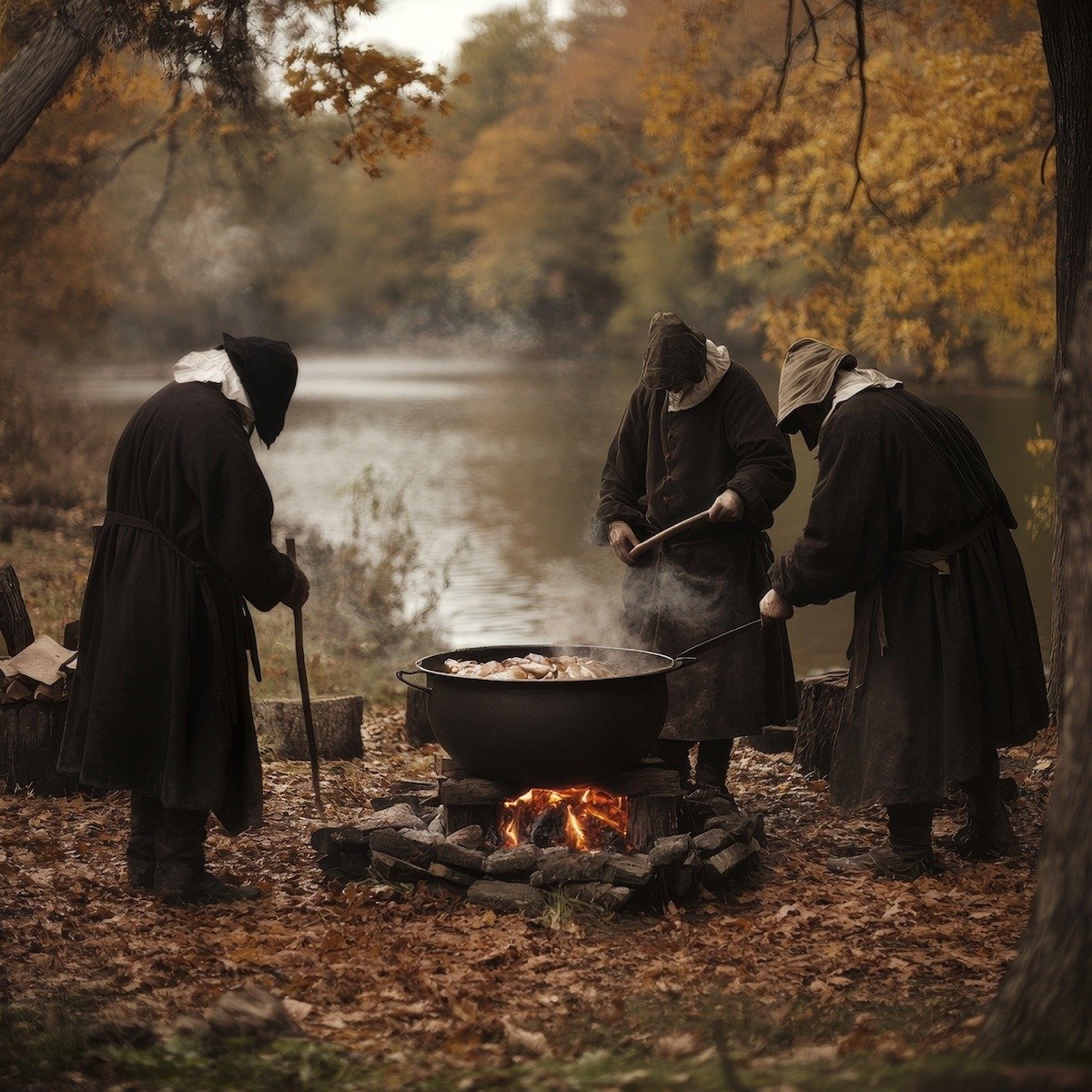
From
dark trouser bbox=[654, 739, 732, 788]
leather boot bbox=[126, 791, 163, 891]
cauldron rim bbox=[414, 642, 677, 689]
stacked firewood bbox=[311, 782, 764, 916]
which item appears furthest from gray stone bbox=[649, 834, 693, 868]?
leather boot bbox=[126, 791, 163, 891]

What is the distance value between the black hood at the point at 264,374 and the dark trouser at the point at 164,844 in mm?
1361

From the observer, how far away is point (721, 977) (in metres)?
3.84

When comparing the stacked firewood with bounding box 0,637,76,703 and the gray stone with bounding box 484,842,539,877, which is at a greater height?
the stacked firewood with bounding box 0,637,76,703

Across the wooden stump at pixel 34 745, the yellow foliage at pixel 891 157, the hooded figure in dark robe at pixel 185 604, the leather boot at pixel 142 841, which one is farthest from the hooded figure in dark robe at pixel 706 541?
the yellow foliage at pixel 891 157

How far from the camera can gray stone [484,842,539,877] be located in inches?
179

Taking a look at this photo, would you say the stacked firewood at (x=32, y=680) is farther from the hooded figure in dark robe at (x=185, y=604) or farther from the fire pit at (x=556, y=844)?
the fire pit at (x=556, y=844)

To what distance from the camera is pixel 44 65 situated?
6.36 meters

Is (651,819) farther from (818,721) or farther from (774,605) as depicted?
(818,721)

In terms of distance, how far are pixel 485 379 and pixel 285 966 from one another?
155 ft

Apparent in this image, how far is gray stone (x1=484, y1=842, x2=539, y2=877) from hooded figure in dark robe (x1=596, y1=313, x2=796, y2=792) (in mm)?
1144

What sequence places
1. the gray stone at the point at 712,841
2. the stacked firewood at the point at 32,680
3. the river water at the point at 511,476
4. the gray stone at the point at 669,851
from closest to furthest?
the gray stone at the point at 669,851 < the gray stone at the point at 712,841 < the stacked firewood at the point at 32,680 < the river water at the point at 511,476

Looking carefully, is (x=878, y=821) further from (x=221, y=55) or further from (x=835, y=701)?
(x=221, y=55)

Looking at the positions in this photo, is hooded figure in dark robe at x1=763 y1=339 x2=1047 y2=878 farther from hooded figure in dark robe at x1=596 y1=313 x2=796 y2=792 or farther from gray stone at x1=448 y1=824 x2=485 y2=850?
gray stone at x1=448 y1=824 x2=485 y2=850

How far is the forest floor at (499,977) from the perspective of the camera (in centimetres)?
302
